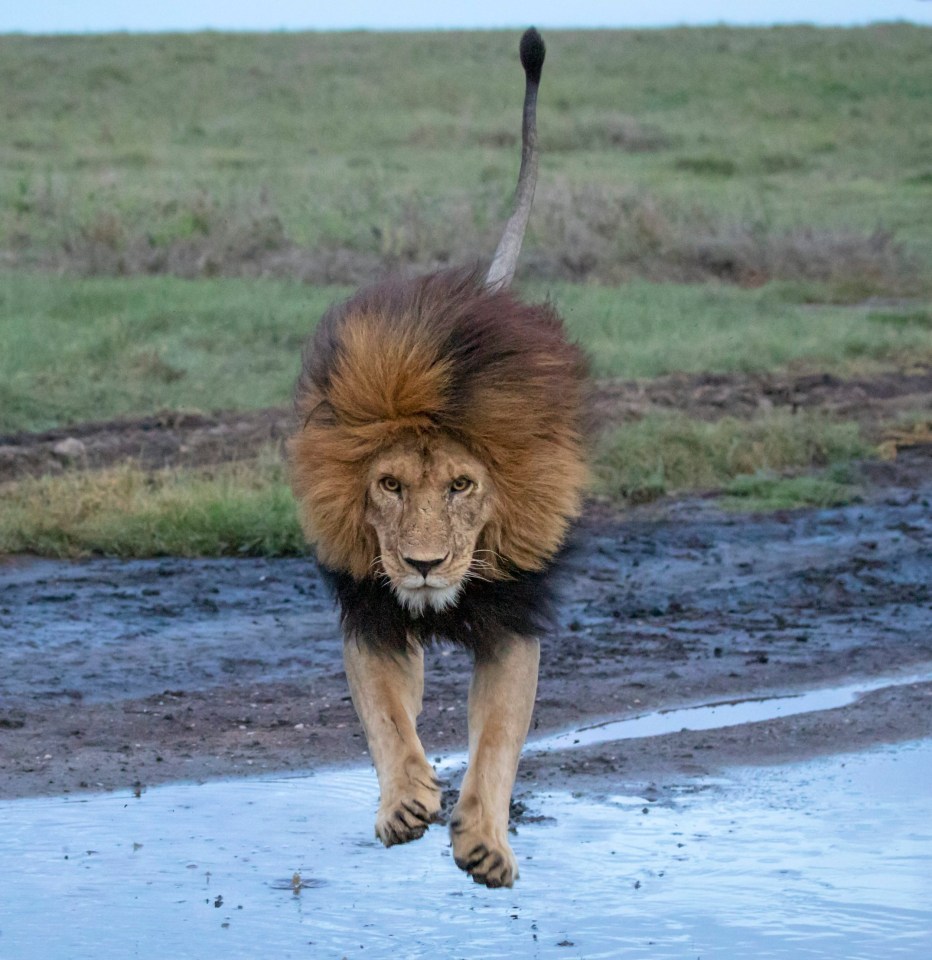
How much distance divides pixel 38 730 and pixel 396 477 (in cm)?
227

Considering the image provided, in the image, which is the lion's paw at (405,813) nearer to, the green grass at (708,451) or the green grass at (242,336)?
the green grass at (708,451)

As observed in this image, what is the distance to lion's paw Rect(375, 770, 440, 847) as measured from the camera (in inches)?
134

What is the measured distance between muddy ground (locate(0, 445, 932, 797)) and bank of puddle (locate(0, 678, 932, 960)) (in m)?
0.24

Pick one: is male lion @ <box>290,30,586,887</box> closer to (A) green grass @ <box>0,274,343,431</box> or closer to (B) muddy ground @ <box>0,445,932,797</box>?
(B) muddy ground @ <box>0,445,932,797</box>

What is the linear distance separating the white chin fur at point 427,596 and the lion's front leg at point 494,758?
0.26 metres

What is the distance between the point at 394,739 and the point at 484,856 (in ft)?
1.26

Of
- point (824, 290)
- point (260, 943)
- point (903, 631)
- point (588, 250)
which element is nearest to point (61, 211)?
point (588, 250)

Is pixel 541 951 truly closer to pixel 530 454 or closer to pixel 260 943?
pixel 260 943

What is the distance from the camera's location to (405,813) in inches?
134

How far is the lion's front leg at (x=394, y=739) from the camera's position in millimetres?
3412

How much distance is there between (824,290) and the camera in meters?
15.5

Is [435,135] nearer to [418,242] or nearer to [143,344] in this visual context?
[418,242]

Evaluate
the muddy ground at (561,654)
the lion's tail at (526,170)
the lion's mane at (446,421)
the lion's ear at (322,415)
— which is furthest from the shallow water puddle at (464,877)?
the lion's tail at (526,170)

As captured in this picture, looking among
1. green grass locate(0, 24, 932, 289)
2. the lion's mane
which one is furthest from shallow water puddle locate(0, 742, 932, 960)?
green grass locate(0, 24, 932, 289)
